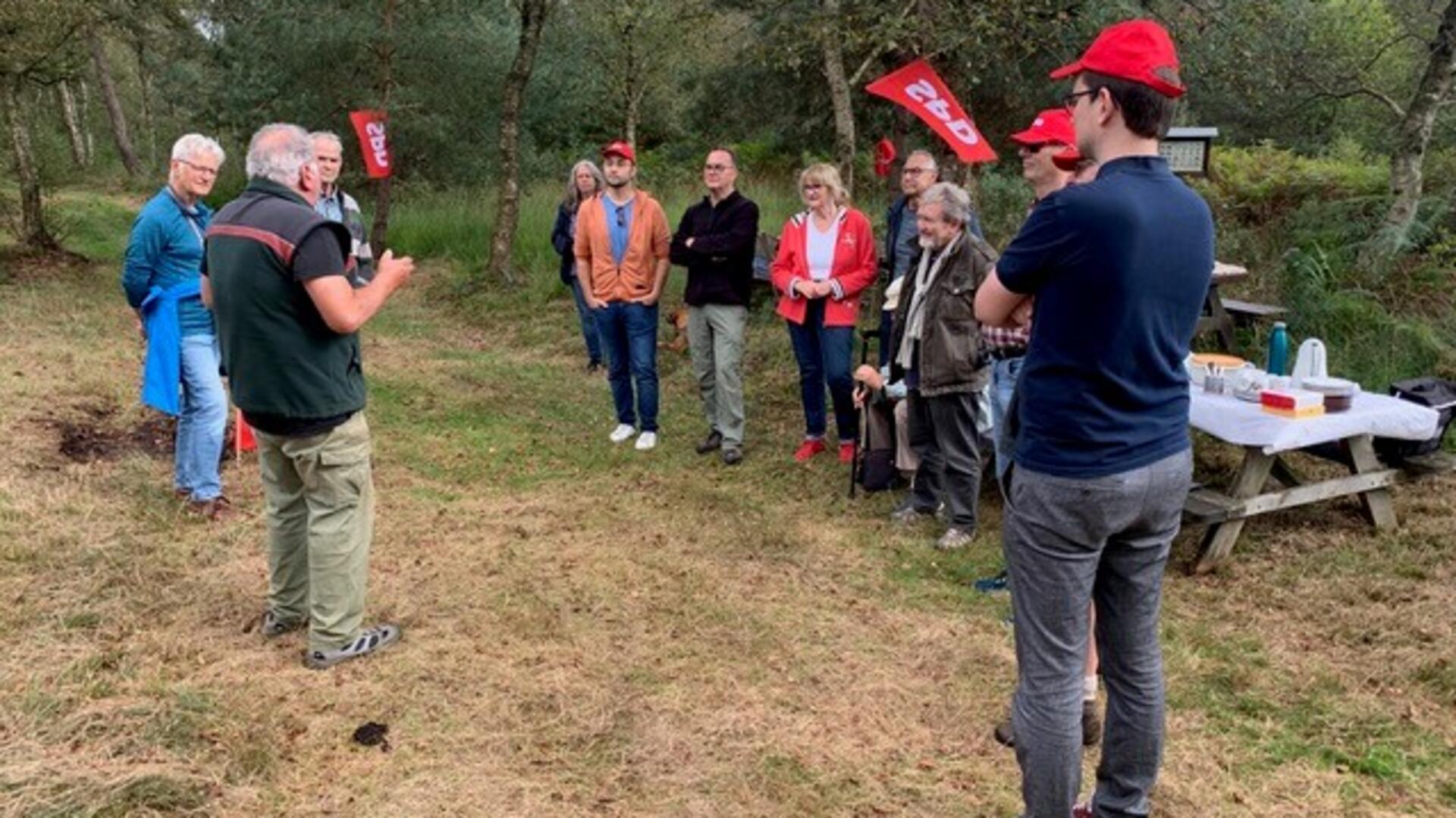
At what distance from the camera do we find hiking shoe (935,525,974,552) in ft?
15.0

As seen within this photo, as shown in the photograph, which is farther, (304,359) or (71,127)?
(71,127)

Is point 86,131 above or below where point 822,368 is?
above

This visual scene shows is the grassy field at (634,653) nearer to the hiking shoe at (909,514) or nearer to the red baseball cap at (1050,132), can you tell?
the hiking shoe at (909,514)

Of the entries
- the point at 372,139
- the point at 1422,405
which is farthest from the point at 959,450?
the point at 372,139

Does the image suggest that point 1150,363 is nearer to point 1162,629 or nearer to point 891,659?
point 891,659

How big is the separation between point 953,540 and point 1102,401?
103 inches

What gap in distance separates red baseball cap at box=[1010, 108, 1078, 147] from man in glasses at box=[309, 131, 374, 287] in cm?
265

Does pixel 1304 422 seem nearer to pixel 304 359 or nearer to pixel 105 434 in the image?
pixel 304 359

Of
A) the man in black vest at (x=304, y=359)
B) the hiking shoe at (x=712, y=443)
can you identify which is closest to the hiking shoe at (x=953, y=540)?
the hiking shoe at (x=712, y=443)

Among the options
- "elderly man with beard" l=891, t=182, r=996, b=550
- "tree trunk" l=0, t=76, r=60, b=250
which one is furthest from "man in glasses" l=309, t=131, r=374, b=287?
"tree trunk" l=0, t=76, r=60, b=250

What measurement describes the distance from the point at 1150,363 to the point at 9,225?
42.3 ft

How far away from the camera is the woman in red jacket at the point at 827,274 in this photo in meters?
5.34

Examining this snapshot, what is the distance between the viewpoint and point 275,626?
3.64 meters

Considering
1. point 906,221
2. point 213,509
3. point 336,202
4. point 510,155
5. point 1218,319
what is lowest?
point 213,509
